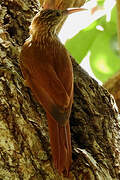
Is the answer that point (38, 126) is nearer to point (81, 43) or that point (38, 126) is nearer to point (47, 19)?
point (47, 19)

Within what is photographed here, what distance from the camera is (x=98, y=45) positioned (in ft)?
8.88

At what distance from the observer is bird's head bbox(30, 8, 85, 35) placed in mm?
2248

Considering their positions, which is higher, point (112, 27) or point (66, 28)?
point (66, 28)

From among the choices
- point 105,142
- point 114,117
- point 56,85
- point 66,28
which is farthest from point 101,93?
point 66,28

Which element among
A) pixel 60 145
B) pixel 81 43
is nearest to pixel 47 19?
pixel 81 43

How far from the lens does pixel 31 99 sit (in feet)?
6.89

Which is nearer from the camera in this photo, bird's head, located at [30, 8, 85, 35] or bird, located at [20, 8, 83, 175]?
bird, located at [20, 8, 83, 175]

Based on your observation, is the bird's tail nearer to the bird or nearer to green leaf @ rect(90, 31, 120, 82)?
the bird

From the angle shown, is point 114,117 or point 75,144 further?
point 114,117

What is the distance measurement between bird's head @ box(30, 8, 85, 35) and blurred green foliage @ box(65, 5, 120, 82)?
39cm

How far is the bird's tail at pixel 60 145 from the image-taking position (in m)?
1.88

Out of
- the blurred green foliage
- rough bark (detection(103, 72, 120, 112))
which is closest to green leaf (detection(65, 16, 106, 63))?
the blurred green foliage

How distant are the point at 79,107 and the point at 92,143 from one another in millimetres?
204

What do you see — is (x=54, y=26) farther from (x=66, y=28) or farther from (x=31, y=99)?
(x=66, y=28)
